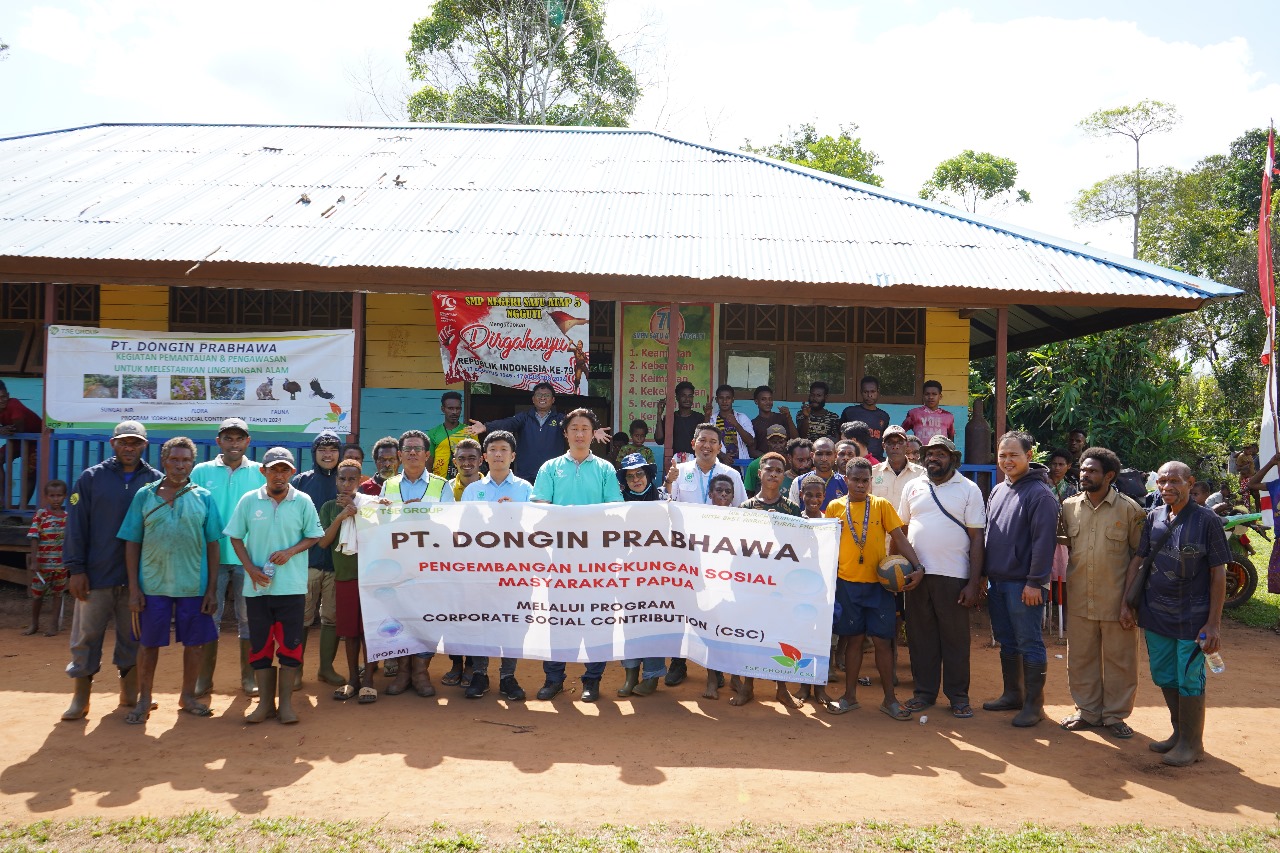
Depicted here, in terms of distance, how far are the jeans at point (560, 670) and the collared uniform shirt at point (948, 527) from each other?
2.10m

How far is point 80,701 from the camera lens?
539 cm

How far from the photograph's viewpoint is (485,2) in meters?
23.2

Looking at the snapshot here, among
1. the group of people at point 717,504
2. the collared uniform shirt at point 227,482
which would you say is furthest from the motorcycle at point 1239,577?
the collared uniform shirt at point 227,482

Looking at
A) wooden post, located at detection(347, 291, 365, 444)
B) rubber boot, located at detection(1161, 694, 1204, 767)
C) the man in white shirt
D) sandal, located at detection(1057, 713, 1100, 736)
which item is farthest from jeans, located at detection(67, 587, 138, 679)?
rubber boot, located at detection(1161, 694, 1204, 767)

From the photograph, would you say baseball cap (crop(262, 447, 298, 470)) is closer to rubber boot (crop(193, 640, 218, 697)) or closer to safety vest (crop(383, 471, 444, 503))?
safety vest (crop(383, 471, 444, 503))

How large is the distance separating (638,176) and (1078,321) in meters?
5.28

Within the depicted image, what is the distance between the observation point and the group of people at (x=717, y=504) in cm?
523

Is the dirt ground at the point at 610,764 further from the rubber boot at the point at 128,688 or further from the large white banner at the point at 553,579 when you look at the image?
the large white banner at the point at 553,579

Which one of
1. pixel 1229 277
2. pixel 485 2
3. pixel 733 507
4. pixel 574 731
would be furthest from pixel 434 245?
pixel 1229 277

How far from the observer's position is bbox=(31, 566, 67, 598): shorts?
7371 millimetres

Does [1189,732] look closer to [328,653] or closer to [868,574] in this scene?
[868,574]

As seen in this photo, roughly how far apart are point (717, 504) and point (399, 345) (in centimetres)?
544

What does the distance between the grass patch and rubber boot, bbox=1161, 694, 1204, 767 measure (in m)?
0.85

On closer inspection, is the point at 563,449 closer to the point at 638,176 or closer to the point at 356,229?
the point at 356,229
